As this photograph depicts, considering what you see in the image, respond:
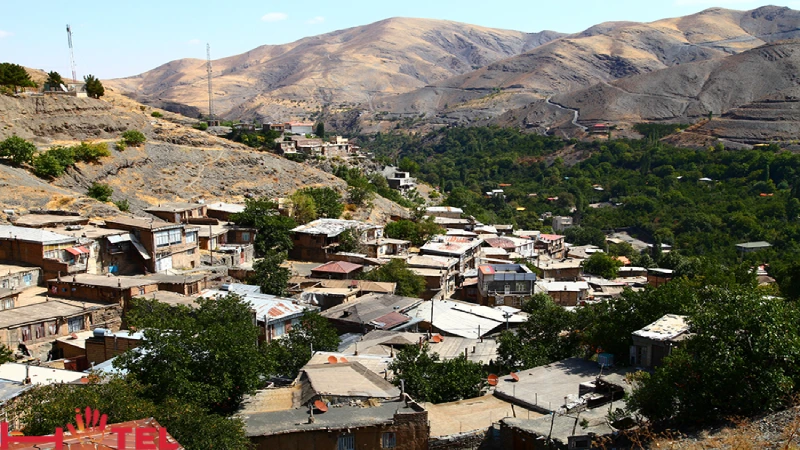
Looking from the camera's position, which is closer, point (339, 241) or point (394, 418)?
point (394, 418)

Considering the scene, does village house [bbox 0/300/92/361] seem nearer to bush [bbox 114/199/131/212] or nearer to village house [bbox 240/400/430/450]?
village house [bbox 240/400/430/450]

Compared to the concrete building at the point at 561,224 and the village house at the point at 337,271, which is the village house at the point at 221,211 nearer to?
the village house at the point at 337,271

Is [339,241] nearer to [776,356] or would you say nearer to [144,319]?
[144,319]

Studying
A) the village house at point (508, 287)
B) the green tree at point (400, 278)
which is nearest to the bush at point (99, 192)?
the green tree at point (400, 278)

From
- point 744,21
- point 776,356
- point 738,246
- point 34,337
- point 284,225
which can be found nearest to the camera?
point 776,356

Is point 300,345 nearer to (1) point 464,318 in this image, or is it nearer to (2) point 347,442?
(2) point 347,442

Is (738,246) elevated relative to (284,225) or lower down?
lower down

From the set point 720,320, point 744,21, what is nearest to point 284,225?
point 720,320

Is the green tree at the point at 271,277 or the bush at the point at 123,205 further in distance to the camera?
the bush at the point at 123,205
